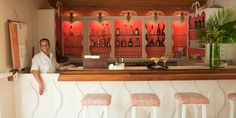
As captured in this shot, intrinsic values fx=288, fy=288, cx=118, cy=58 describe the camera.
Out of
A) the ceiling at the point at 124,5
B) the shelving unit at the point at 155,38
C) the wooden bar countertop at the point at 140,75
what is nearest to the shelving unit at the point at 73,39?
the ceiling at the point at 124,5

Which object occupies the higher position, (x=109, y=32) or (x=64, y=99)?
(x=109, y=32)

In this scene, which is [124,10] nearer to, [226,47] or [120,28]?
[120,28]

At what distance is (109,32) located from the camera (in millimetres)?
7070

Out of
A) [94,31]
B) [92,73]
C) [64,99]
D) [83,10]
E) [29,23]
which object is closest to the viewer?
[92,73]

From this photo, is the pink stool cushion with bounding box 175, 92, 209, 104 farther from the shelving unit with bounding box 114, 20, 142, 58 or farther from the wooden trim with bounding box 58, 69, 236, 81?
the shelving unit with bounding box 114, 20, 142, 58

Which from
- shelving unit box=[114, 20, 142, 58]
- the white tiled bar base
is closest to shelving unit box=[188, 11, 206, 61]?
shelving unit box=[114, 20, 142, 58]

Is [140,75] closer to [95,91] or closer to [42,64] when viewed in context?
[95,91]

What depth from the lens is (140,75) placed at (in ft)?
11.9

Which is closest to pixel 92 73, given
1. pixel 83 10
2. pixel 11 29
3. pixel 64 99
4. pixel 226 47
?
pixel 64 99

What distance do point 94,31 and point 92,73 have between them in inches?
143

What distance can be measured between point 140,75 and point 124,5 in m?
3.25

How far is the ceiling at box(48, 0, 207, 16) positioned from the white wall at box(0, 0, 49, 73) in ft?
3.38

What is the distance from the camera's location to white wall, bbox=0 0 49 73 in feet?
12.1

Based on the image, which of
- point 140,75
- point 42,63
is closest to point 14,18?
point 42,63
